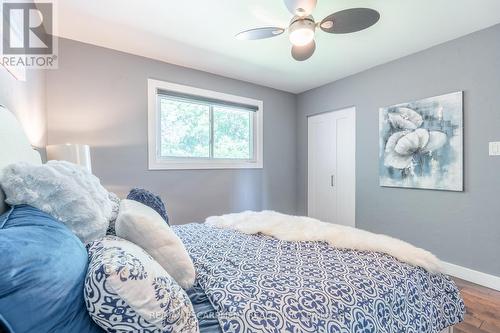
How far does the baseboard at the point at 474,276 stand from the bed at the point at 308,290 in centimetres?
149

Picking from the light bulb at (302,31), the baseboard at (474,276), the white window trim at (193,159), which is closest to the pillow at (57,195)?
the light bulb at (302,31)

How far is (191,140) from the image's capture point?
135 inches

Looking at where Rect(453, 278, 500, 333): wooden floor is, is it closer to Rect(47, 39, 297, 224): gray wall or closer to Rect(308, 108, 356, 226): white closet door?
Rect(308, 108, 356, 226): white closet door

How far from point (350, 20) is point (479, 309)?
2.45 meters

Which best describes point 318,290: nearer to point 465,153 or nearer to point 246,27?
point 246,27

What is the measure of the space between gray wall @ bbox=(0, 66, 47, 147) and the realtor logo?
9cm

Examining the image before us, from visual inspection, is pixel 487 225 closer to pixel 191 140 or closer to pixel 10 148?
pixel 191 140

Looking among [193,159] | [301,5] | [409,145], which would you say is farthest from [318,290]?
[193,159]

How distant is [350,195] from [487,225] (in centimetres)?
151

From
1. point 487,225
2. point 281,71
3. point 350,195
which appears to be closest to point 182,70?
point 281,71

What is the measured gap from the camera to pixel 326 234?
1.66 meters

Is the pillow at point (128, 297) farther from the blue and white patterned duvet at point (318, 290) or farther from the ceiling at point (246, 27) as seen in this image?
the ceiling at point (246, 27)

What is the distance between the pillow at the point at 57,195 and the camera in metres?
0.86

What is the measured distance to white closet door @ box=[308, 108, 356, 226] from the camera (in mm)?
3676
